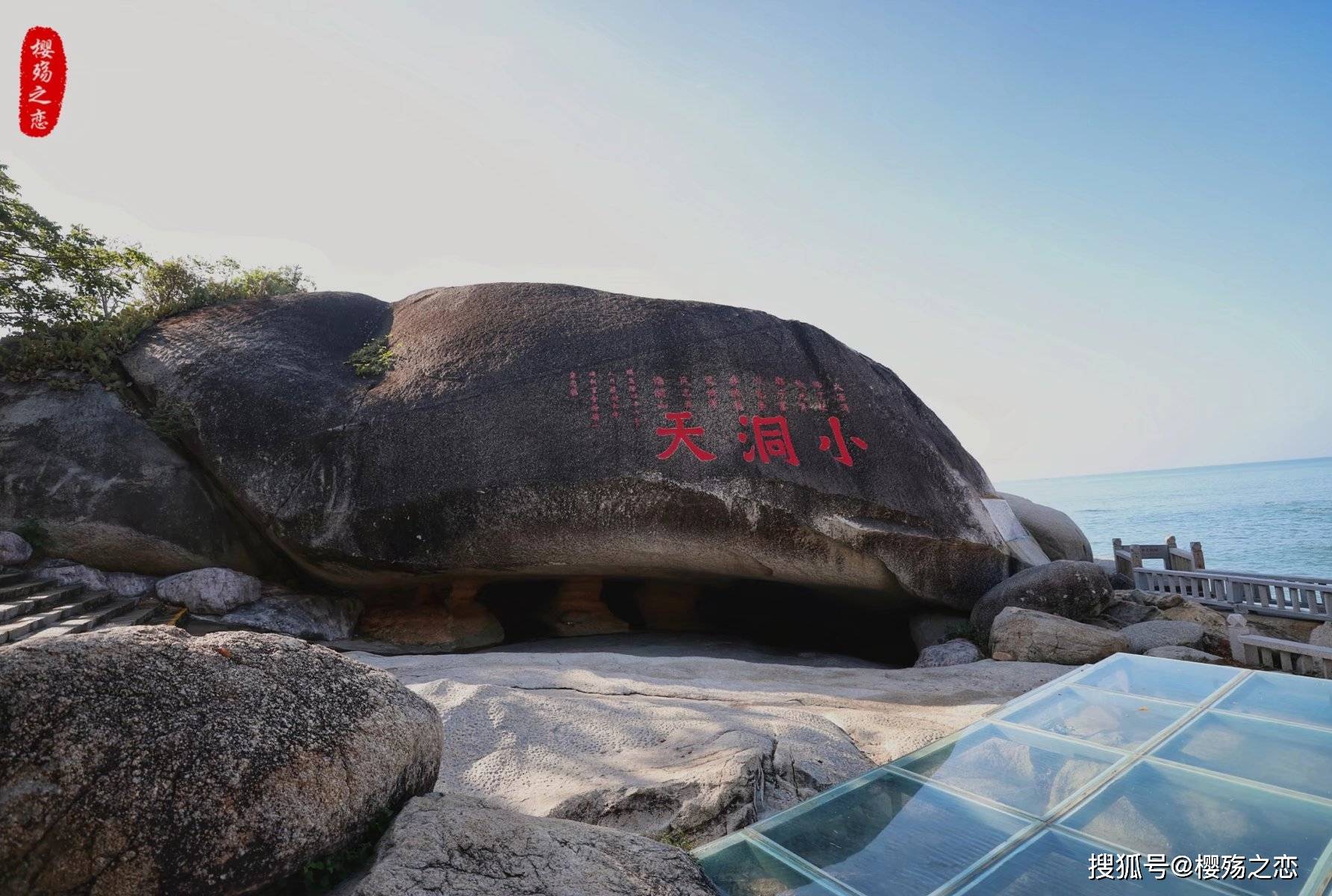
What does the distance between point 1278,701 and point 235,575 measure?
10429 millimetres

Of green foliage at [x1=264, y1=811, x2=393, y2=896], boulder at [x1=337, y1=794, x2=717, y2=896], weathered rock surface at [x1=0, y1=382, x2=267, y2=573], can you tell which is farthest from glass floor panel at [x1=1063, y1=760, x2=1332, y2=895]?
weathered rock surface at [x1=0, y1=382, x2=267, y2=573]

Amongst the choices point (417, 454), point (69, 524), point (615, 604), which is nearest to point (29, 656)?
point (417, 454)

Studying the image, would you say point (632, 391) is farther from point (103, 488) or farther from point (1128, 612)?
point (1128, 612)

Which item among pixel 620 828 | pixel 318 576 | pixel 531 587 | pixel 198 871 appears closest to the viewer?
pixel 198 871

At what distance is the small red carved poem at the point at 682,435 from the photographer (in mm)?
9070

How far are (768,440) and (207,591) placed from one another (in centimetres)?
752

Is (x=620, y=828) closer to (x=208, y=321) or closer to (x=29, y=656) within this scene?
(x=29, y=656)

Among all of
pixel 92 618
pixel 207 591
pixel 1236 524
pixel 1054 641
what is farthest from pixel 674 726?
pixel 1236 524

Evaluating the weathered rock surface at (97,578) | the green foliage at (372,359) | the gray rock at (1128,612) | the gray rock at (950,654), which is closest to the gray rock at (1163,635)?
the gray rock at (1128,612)

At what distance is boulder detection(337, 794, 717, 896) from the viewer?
2.00 meters

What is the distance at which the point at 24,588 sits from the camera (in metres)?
7.70

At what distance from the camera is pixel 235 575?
9.04m

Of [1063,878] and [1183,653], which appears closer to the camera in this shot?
[1063,878]

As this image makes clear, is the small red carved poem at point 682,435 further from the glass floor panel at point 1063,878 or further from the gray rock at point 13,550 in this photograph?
the gray rock at point 13,550
